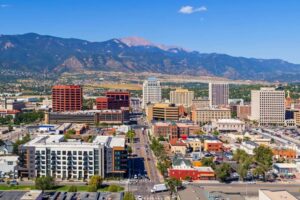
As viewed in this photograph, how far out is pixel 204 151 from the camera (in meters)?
46.2

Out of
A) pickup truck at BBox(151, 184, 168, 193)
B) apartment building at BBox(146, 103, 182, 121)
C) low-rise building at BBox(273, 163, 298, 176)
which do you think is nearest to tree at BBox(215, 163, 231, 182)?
pickup truck at BBox(151, 184, 168, 193)

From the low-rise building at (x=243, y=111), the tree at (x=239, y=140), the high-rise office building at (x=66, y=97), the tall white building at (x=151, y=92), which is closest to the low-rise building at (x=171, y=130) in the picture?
the tree at (x=239, y=140)

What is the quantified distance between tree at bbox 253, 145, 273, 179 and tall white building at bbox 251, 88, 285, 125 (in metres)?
30.4

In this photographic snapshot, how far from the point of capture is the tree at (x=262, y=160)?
113ft

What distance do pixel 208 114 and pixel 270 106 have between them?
8907mm

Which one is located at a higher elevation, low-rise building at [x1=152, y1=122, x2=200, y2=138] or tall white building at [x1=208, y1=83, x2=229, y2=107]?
tall white building at [x1=208, y1=83, x2=229, y2=107]

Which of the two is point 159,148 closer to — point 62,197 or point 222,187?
point 222,187

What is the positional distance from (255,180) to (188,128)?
68.5ft

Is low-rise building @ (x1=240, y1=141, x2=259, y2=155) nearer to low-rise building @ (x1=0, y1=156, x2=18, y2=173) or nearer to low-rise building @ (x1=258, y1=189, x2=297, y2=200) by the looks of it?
low-rise building @ (x1=258, y1=189, x2=297, y2=200)

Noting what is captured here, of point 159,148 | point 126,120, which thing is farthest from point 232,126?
point 159,148

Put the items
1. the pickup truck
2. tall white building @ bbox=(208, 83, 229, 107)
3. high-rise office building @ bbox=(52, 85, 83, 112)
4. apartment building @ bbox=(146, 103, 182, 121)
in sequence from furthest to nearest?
tall white building @ bbox=(208, 83, 229, 107) < high-rise office building @ bbox=(52, 85, 83, 112) < apartment building @ bbox=(146, 103, 182, 121) < the pickup truck

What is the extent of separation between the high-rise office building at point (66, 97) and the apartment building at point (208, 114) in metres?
18.6

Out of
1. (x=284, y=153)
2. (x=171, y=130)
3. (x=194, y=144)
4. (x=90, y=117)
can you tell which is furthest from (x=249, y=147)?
(x=90, y=117)

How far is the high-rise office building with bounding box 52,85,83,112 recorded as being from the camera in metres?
74.2
